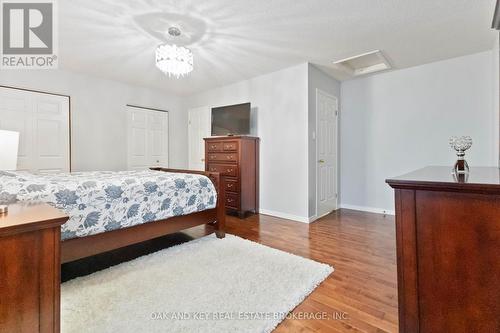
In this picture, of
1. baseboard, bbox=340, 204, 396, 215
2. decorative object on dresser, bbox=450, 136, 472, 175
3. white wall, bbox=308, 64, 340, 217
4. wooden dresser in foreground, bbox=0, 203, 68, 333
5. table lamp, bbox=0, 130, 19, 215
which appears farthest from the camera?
baseboard, bbox=340, 204, 396, 215

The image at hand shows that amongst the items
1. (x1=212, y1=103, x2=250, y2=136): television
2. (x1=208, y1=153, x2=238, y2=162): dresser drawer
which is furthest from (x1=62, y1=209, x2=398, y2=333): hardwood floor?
(x1=212, y1=103, x2=250, y2=136): television

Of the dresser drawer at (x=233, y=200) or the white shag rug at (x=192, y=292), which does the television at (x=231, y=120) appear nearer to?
the dresser drawer at (x=233, y=200)

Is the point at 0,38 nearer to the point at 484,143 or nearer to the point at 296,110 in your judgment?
the point at 296,110

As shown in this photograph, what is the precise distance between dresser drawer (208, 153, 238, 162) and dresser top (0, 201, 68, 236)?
2.92 m

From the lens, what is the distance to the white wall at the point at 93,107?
141 inches

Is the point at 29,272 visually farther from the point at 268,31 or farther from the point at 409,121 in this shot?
the point at 409,121

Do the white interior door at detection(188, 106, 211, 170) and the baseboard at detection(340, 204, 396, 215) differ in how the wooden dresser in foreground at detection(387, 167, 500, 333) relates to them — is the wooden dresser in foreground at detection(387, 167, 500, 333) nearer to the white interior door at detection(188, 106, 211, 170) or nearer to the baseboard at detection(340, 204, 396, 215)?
the baseboard at detection(340, 204, 396, 215)

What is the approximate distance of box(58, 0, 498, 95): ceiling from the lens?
2.16 metres

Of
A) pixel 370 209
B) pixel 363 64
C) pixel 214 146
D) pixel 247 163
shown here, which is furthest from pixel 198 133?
pixel 370 209

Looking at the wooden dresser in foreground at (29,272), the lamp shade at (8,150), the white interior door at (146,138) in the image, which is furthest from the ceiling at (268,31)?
the wooden dresser in foreground at (29,272)

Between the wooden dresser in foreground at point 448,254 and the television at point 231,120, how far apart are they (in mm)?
3120

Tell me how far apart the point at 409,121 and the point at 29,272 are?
14.6 ft

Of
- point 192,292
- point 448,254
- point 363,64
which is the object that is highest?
point 363,64

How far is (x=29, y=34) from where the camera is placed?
261 centimetres
